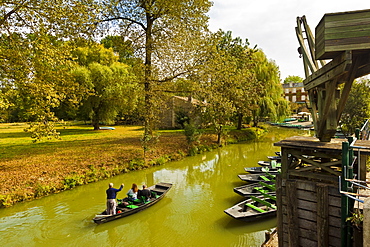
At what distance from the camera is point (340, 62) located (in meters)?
→ 3.60

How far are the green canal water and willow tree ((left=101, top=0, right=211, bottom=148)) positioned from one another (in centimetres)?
713

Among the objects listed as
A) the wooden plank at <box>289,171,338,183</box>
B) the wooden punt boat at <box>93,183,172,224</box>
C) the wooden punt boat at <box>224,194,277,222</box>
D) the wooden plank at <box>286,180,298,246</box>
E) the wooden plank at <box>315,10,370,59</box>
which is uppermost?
the wooden plank at <box>315,10,370,59</box>

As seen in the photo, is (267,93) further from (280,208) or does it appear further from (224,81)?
(280,208)

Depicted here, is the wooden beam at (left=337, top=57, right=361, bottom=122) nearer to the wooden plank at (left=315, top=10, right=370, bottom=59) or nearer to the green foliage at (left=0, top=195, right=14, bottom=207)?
the wooden plank at (left=315, top=10, right=370, bottom=59)

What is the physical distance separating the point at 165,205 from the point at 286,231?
21.5ft

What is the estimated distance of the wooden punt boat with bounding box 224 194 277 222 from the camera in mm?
8289

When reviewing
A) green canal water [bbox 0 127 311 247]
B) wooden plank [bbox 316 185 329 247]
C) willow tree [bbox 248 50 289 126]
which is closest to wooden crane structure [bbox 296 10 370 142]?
wooden plank [bbox 316 185 329 247]

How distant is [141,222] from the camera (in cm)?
925

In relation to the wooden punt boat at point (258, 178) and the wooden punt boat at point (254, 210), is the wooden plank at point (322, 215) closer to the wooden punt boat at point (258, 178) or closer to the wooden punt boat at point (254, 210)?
the wooden punt boat at point (254, 210)

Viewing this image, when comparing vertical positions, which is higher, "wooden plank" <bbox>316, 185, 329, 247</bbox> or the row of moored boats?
"wooden plank" <bbox>316, 185, 329, 247</bbox>

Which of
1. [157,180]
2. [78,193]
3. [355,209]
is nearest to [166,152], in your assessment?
[157,180]

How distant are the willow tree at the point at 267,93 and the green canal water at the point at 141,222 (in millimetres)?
17587

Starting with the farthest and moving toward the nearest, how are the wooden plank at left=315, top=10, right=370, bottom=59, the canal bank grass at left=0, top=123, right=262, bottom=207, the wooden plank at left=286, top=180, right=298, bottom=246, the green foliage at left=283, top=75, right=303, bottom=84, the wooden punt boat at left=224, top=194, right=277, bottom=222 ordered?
the green foliage at left=283, top=75, right=303, bottom=84
the canal bank grass at left=0, top=123, right=262, bottom=207
the wooden punt boat at left=224, top=194, right=277, bottom=222
the wooden plank at left=286, top=180, right=298, bottom=246
the wooden plank at left=315, top=10, right=370, bottom=59

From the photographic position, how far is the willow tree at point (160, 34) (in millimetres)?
18188
